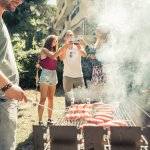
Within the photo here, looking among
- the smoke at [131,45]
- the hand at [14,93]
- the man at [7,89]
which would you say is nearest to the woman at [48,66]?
the smoke at [131,45]

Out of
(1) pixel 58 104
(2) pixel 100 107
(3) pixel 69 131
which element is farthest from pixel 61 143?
(1) pixel 58 104

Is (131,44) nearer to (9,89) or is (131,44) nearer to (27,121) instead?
(27,121)

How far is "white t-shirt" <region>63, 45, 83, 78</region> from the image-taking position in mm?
7074

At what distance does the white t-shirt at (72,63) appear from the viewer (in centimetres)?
707

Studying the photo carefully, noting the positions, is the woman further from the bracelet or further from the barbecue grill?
the bracelet

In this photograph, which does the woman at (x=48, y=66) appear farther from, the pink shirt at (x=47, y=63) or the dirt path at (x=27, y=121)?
the dirt path at (x=27, y=121)

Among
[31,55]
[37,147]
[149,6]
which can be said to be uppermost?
[149,6]

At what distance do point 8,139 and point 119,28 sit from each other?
8.65 meters

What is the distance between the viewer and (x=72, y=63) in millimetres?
7059

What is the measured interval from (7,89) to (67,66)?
404 cm

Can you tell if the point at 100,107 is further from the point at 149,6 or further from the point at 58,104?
the point at 149,6

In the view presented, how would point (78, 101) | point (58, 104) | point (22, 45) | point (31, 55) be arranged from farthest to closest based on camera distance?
point (22, 45) < point (31, 55) < point (58, 104) < point (78, 101)

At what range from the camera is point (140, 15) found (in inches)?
448

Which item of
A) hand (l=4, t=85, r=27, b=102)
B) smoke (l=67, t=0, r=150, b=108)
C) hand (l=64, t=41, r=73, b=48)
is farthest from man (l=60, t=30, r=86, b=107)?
hand (l=4, t=85, r=27, b=102)
